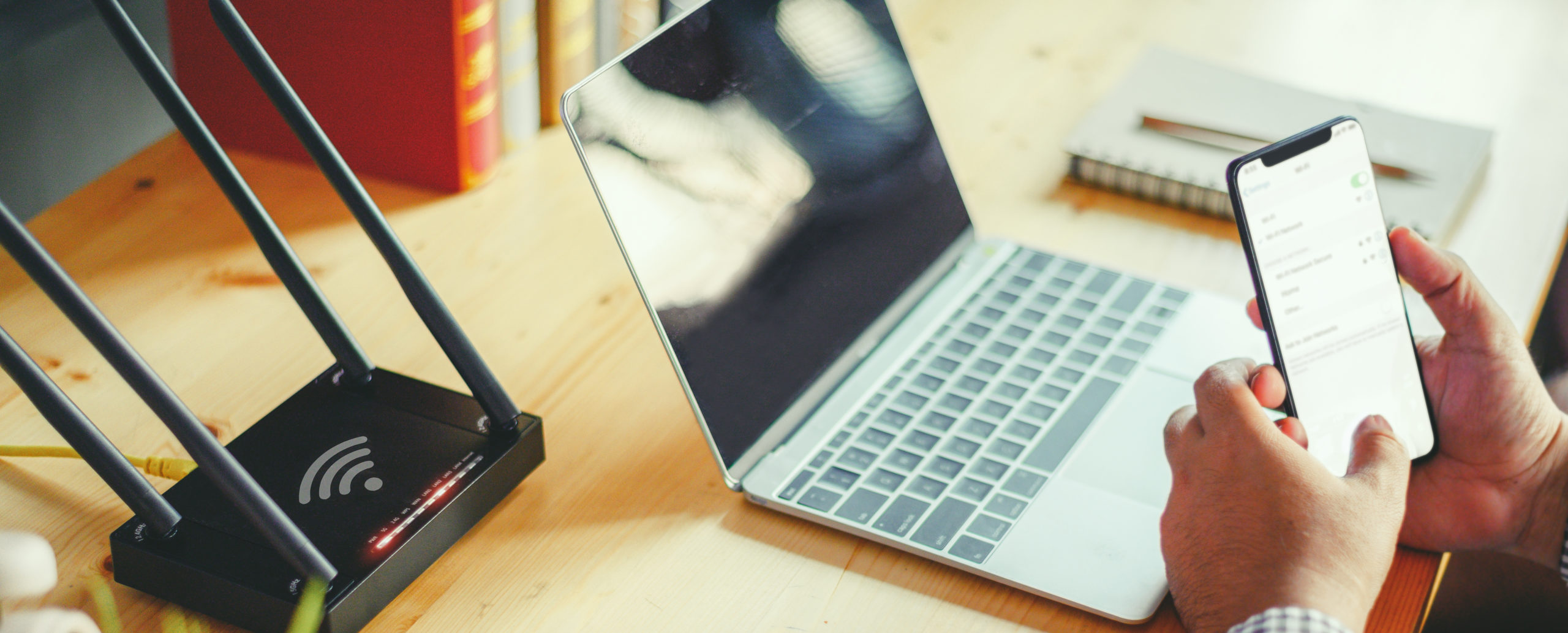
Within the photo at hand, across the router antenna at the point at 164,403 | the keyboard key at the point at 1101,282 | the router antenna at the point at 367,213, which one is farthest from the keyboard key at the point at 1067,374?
the router antenna at the point at 164,403

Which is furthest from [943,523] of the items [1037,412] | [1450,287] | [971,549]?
[1450,287]

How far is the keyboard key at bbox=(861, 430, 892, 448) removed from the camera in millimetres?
697

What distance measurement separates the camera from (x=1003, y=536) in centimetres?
63

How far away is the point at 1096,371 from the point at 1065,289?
10 cm

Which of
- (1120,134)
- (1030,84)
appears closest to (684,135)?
(1120,134)

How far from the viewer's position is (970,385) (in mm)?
754

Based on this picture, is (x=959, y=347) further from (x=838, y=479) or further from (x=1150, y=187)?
(x=1150, y=187)

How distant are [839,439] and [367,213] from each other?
29cm

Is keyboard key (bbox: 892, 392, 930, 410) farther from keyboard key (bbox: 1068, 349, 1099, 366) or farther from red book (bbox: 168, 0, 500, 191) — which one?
red book (bbox: 168, 0, 500, 191)

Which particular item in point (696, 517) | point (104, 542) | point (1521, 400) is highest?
point (104, 542)

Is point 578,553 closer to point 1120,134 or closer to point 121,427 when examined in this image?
point 121,427

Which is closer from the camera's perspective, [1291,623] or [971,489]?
[1291,623]

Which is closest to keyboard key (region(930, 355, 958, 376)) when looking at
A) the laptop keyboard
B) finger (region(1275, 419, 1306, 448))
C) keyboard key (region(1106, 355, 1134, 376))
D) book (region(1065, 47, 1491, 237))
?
the laptop keyboard

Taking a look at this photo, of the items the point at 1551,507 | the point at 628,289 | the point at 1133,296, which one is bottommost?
the point at 1551,507
